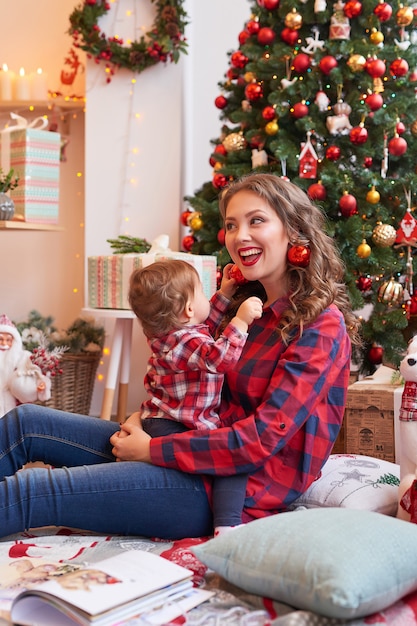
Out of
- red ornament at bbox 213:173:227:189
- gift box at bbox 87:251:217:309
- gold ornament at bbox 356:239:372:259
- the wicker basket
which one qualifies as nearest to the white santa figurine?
gift box at bbox 87:251:217:309

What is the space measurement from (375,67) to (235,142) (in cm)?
62

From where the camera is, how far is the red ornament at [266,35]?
3316 mm

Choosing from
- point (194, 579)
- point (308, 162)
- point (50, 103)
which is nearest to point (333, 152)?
point (308, 162)

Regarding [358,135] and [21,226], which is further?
[21,226]

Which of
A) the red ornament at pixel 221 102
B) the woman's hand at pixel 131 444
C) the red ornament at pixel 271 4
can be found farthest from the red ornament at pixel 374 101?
the woman's hand at pixel 131 444

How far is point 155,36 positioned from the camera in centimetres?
390

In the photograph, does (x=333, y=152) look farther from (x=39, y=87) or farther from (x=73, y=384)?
(x=39, y=87)

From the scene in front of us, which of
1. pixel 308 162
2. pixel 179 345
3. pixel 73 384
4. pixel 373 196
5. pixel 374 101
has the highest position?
pixel 374 101

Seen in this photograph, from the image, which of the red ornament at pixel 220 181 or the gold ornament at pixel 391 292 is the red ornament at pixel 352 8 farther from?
the gold ornament at pixel 391 292

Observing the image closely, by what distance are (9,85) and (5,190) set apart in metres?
0.90

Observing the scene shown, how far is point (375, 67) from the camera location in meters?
3.16

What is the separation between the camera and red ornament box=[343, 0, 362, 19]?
10.5 feet

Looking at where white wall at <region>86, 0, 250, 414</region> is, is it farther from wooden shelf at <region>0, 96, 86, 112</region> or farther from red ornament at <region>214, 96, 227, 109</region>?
red ornament at <region>214, 96, 227, 109</region>

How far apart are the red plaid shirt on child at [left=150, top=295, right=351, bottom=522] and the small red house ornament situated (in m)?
1.46
